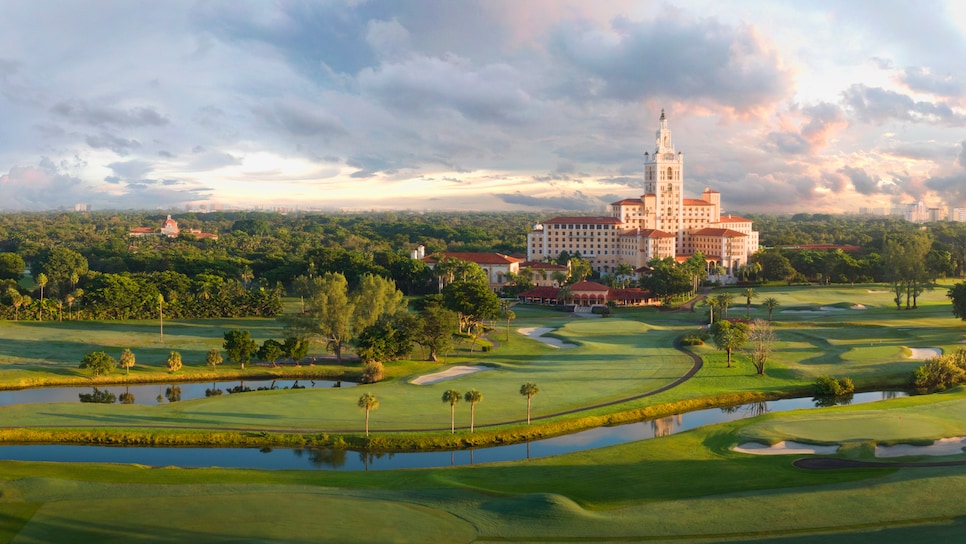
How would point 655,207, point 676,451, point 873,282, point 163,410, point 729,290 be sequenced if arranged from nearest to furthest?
point 676,451
point 163,410
point 729,290
point 873,282
point 655,207

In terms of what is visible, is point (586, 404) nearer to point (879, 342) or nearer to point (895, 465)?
point (895, 465)

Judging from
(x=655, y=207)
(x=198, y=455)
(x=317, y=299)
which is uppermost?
(x=655, y=207)

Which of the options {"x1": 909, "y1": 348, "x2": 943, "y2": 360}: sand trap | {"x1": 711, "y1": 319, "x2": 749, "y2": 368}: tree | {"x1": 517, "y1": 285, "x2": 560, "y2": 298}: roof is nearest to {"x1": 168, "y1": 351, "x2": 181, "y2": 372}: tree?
{"x1": 711, "y1": 319, "x2": 749, "y2": 368}: tree

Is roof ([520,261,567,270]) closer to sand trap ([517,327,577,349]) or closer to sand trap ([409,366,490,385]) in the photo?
sand trap ([517,327,577,349])

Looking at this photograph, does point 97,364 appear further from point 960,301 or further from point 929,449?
point 960,301

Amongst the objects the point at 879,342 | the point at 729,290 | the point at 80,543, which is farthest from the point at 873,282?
the point at 80,543
